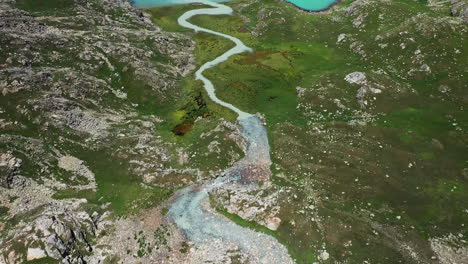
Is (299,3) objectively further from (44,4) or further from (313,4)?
(44,4)

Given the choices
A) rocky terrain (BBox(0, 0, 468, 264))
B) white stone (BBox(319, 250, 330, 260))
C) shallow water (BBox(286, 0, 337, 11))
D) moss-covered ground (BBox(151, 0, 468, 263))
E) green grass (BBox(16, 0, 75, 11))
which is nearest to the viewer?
white stone (BBox(319, 250, 330, 260))

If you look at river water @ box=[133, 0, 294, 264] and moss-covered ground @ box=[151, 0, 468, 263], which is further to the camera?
moss-covered ground @ box=[151, 0, 468, 263]

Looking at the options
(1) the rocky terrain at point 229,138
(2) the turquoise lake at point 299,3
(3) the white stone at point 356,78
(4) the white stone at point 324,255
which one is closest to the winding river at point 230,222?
(1) the rocky terrain at point 229,138

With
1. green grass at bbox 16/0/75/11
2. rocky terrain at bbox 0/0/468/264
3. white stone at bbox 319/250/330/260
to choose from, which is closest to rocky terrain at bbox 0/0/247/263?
rocky terrain at bbox 0/0/468/264

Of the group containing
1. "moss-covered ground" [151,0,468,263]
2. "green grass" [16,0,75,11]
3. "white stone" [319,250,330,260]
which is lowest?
"white stone" [319,250,330,260]

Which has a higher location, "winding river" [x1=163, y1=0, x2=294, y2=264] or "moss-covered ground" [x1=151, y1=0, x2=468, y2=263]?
"moss-covered ground" [x1=151, y1=0, x2=468, y2=263]

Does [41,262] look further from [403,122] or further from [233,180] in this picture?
[403,122]

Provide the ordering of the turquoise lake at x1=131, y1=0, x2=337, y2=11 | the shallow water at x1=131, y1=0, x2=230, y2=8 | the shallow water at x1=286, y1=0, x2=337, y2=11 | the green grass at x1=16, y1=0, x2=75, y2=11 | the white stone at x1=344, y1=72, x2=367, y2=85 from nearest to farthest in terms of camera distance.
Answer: the white stone at x1=344, y1=72, x2=367, y2=85 → the green grass at x1=16, y1=0, x2=75, y2=11 → the shallow water at x1=286, y1=0, x2=337, y2=11 → the turquoise lake at x1=131, y1=0, x2=337, y2=11 → the shallow water at x1=131, y1=0, x2=230, y2=8

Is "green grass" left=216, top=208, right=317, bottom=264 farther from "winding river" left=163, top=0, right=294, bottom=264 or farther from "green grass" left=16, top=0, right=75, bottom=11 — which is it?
"green grass" left=16, top=0, right=75, bottom=11
